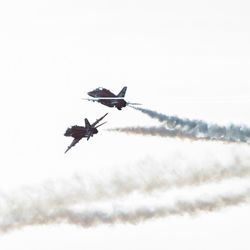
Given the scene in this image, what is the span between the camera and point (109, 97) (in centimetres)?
12062

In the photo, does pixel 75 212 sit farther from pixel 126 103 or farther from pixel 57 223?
pixel 126 103

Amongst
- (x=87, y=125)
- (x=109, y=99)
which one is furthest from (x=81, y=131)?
(x=109, y=99)

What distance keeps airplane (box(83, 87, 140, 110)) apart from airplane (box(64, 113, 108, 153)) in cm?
295

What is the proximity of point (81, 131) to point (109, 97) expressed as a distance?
7.24m

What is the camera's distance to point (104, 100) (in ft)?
395

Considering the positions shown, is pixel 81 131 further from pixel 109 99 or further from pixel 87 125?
pixel 109 99

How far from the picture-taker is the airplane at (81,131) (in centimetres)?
11972

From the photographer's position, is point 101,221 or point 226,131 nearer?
point 226,131

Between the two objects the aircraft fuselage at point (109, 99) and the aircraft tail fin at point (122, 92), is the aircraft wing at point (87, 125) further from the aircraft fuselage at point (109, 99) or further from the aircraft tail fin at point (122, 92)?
the aircraft tail fin at point (122, 92)

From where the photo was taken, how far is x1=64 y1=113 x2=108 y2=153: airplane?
120 metres

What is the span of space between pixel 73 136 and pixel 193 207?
75.1ft

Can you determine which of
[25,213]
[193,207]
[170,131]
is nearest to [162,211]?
[193,207]

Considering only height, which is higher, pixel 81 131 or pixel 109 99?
pixel 109 99

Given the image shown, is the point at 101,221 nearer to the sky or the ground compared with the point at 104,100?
nearer to the ground
